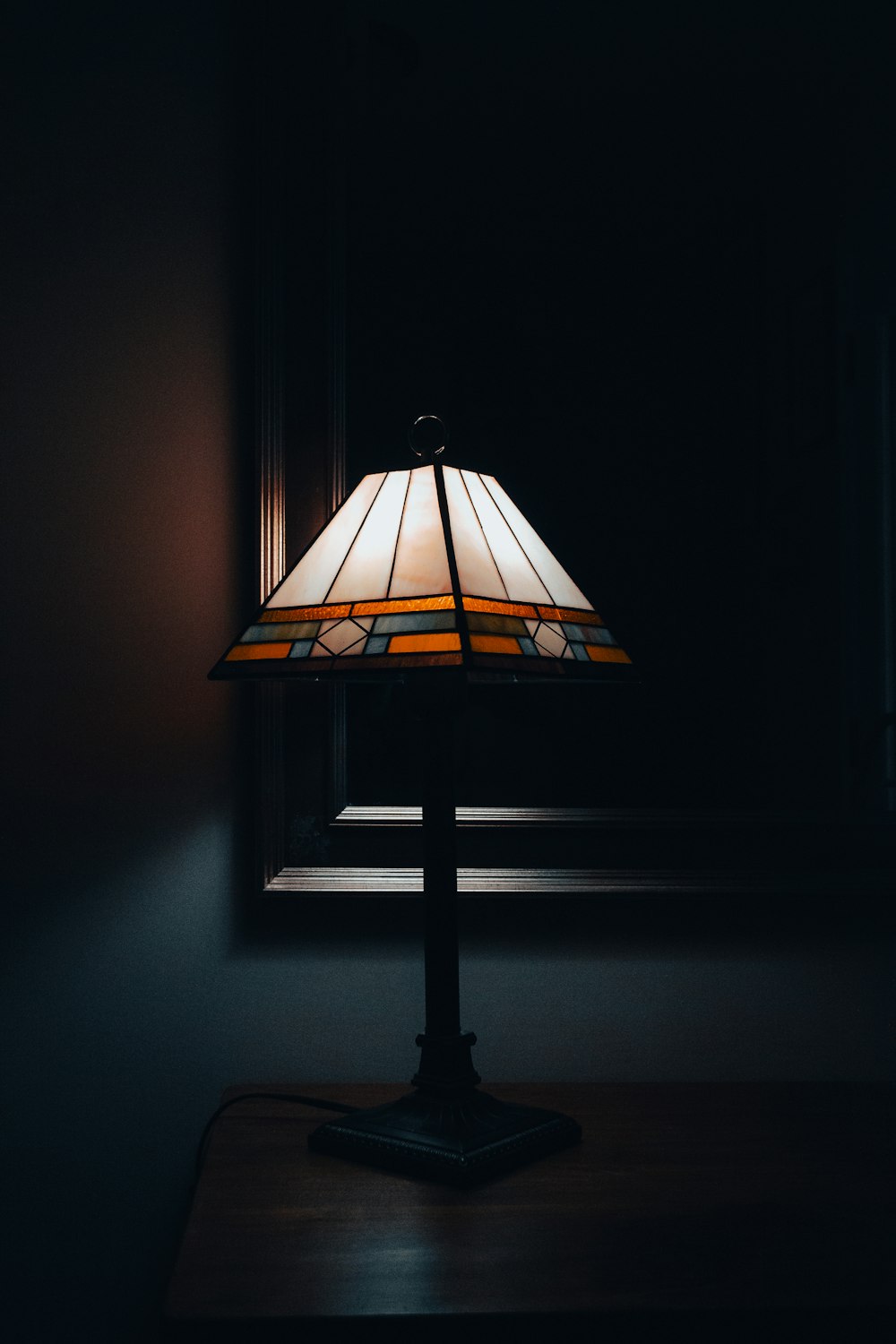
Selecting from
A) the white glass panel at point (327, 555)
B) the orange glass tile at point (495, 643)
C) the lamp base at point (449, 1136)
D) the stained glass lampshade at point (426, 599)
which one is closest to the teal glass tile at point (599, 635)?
the stained glass lampshade at point (426, 599)

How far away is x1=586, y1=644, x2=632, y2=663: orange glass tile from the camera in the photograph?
78 centimetres

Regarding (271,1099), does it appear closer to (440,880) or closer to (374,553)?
(440,880)

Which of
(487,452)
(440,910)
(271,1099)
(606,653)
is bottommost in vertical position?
(271,1099)

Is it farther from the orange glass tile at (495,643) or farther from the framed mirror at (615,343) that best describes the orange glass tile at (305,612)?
the framed mirror at (615,343)

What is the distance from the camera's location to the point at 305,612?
766mm

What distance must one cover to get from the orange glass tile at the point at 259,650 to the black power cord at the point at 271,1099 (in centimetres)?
43

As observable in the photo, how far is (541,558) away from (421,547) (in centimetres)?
13

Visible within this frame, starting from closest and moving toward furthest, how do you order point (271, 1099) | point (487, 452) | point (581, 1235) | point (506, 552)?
point (581, 1235)
point (506, 552)
point (271, 1099)
point (487, 452)

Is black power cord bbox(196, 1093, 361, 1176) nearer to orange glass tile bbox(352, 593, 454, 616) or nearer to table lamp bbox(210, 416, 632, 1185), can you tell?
table lamp bbox(210, 416, 632, 1185)

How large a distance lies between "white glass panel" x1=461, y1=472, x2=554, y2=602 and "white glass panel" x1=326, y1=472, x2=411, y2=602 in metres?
0.06

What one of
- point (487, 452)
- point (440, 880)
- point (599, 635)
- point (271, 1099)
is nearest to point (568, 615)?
point (599, 635)

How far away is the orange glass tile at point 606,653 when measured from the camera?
0.78 m

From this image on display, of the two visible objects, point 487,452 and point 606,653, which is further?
point 487,452

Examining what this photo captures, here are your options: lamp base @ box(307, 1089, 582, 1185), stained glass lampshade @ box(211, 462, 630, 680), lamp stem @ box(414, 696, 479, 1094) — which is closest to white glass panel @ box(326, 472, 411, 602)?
stained glass lampshade @ box(211, 462, 630, 680)
